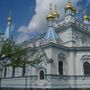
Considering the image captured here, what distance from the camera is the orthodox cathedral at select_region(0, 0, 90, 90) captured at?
24859 mm

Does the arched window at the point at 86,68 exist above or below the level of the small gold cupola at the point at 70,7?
below

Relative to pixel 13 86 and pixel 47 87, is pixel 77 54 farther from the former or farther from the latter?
pixel 13 86

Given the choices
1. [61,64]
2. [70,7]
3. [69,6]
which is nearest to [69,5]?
[69,6]

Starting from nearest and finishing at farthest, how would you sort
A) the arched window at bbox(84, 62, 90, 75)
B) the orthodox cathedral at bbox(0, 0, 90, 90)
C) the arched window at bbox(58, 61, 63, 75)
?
the orthodox cathedral at bbox(0, 0, 90, 90) → the arched window at bbox(58, 61, 63, 75) → the arched window at bbox(84, 62, 90, 75)

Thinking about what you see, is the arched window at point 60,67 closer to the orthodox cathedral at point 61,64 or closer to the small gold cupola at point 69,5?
the orthodox cathedral at point 61,64

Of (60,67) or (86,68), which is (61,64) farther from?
(86,68)

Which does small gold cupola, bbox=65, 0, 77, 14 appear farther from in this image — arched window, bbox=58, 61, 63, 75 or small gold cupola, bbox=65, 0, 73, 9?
arched window, bbox=58, 61, 63, 75

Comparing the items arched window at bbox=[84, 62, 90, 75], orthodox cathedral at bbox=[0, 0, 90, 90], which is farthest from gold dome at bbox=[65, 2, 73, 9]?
arched window at bbox=[84, 62, 90, 75]

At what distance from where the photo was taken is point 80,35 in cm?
3056

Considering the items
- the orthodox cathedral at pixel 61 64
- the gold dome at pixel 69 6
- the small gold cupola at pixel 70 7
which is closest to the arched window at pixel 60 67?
the orthodox cathedral at pixel 61 64

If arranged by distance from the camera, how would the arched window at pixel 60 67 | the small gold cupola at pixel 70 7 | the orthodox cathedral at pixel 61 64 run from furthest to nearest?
the small gold cupola at pixel 70 7
the arched window at pixel 60 67
the orthodox cathedral at pixel 61 64

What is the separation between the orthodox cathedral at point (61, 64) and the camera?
24859 mm

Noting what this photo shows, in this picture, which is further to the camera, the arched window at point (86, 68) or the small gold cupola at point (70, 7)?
the small gold cupola at point (70, 7)

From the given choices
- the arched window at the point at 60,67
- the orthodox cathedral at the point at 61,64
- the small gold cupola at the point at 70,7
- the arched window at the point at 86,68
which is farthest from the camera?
the small gold cupola at the point at 70,7
